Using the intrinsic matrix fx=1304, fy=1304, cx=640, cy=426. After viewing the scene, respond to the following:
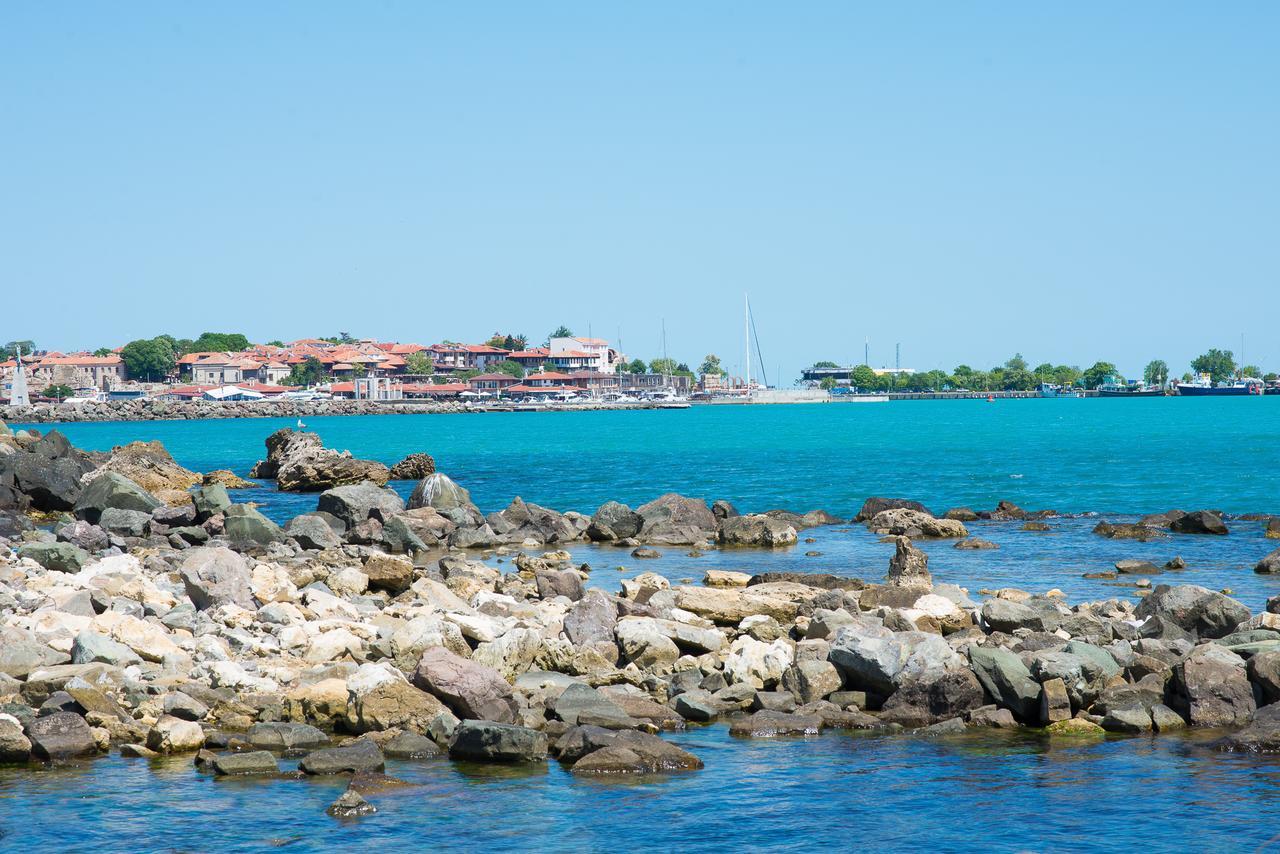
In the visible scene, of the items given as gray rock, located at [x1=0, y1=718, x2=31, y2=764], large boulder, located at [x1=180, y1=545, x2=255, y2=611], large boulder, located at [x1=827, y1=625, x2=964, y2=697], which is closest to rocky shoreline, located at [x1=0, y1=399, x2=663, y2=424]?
large boulder, located at [x1=180, y1=545, x2=255, y2=611]

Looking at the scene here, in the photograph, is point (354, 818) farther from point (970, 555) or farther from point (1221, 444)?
point (1221, 444)

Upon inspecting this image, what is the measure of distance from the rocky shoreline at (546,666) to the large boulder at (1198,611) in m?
0.03

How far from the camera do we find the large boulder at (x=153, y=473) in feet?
146

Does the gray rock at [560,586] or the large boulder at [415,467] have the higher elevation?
the gray rock at [560,586]

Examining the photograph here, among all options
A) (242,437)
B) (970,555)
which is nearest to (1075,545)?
(970,555)

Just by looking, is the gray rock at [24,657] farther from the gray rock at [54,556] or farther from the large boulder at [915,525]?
the large boulder at [915,525]

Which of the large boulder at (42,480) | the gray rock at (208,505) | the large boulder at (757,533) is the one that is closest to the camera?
the large boulder at (757,533)

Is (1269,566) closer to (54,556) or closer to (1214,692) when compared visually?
(1214,692)

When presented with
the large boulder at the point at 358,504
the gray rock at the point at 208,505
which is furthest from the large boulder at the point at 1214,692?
the gray rock at the point at 208,505

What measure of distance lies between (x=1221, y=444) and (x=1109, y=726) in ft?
241

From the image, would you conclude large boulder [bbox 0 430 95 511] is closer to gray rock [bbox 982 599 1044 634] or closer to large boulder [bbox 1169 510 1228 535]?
gray rock [bbox 982 599 1044 634]

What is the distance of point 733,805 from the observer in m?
11.9

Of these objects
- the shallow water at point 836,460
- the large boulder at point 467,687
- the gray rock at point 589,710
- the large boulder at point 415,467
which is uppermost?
the large boulder at point 467,687

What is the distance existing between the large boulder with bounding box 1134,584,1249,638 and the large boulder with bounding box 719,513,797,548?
1441cm
